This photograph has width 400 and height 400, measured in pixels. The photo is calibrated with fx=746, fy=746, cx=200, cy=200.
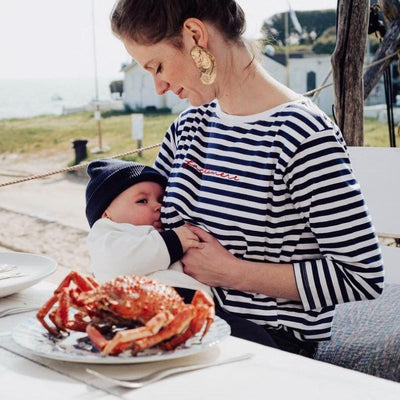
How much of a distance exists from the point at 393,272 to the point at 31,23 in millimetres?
62439

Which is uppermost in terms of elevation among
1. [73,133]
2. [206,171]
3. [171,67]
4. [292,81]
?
[171,67]

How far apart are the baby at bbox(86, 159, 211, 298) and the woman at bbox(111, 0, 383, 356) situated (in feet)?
0.14

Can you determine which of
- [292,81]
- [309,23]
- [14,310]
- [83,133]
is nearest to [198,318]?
Result: [14,310]

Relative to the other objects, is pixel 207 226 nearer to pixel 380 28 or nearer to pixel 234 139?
pixel 234 139

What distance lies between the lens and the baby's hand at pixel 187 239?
165 cm

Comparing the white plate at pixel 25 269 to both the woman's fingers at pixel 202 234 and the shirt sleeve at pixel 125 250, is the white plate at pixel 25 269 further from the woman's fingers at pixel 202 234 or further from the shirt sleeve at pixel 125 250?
the woman's fingers at pixel 202 234

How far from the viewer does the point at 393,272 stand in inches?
97.0

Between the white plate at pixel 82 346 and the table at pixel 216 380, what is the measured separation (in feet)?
0.07

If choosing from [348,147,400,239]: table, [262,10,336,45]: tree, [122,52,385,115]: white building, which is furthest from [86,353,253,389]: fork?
[262,10,336,45]: tree

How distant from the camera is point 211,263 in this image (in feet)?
5.37

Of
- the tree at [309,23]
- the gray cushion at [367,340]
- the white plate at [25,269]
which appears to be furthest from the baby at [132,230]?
the tree at [309,23]

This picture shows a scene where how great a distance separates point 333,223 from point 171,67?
19.3 inches

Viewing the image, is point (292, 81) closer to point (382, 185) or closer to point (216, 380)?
point (382, 185)

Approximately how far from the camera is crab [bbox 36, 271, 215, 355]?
1.06 m
